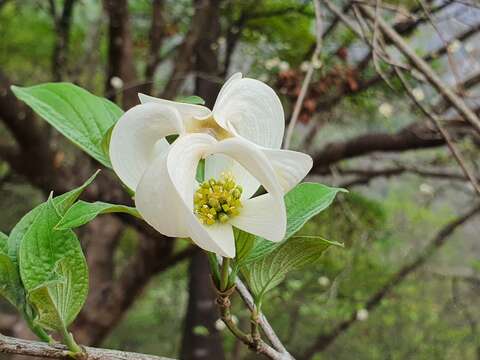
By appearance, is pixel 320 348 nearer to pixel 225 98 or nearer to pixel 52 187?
pixel 52 187

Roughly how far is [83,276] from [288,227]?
0.11m

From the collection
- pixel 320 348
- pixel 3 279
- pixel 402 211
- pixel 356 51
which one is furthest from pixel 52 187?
pixel 402 211

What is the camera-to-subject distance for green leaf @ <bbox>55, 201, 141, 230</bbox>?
29 cm

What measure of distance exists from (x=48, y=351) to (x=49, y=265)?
43mm

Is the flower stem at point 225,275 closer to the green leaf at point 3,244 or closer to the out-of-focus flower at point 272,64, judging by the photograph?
the green leaf at point 3,244

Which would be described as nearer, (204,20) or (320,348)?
(204,20)

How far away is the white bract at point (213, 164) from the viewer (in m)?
0.28

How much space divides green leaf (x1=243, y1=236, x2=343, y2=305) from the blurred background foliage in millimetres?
703

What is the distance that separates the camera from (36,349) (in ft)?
0.98

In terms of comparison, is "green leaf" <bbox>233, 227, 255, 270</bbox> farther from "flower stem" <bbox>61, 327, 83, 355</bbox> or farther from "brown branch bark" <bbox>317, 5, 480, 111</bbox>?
"brown branch bark" <bbox>317, 5, 480, 111</bbox>

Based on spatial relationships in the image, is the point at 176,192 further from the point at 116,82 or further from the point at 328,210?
the point at 328,210

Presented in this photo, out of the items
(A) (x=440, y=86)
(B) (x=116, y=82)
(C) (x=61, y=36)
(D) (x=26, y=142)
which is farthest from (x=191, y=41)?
(A) (x=440, y=86)

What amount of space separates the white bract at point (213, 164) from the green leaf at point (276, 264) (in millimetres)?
43

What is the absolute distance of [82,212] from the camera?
301mm
